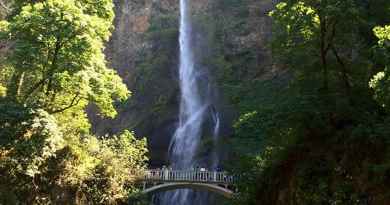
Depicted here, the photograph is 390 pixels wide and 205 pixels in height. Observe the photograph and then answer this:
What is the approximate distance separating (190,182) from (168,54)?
58.9ft

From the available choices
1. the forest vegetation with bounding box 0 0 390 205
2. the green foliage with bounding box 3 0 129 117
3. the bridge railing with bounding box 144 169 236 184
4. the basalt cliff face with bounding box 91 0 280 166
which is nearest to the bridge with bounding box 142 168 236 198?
the bridge railing with bounding box 144 169 236 184

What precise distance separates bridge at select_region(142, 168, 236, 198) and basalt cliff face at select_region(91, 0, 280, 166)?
641 centimetres

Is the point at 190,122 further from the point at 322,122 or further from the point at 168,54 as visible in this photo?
the point at 322,122

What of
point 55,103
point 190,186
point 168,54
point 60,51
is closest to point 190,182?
point 190,186

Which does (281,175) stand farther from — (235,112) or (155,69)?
(155,69)

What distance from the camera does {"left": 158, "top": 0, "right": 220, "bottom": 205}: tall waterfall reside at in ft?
97.8

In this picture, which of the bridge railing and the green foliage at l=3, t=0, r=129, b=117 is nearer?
the green foliage at l=3, t=0, r=129, b=117

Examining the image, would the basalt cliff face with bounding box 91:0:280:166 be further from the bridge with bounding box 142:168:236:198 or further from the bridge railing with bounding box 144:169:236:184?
the bridge with bounding box 142:168:236:198

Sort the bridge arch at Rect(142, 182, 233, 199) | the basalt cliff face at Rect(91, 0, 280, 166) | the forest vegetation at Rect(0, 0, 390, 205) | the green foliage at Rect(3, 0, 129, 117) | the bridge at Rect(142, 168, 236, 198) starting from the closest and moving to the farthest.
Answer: the forest vegetation at Rect(0, 0, 390, 205) < the green foliage at Rect(3, 0, 129, 117) < the bridge arch at Rect(142, 182, 233, 199) < the bridge at Rect(142, 168, 236, 198) < the basalt cliff face at Rect(91, 0, 280, 166)

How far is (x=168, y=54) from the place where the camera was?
39.7m

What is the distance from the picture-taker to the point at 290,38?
52.5 ft

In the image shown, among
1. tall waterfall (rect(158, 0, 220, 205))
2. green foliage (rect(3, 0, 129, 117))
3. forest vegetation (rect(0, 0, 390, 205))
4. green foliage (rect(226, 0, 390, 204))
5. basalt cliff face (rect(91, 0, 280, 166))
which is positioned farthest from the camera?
basalt cliff face (rect(91, 0, 280, 166))

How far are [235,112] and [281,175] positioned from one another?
1408 centimetres

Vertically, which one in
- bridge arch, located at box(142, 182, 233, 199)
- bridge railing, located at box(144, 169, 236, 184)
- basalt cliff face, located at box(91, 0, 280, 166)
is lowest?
bridge arch, located at box(142, 182, 233, 199)
